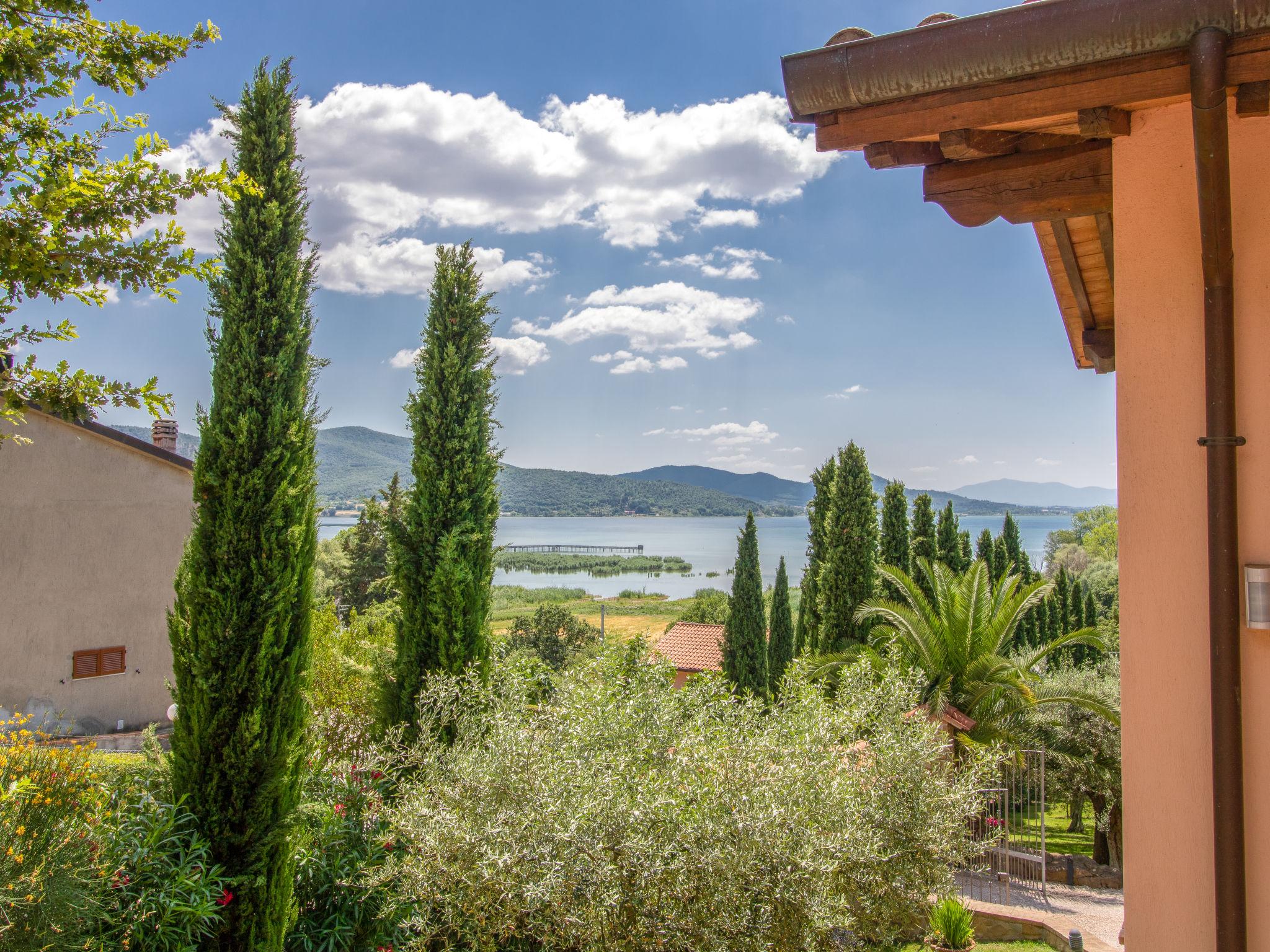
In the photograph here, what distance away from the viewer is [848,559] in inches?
632

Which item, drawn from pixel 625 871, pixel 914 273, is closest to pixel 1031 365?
pixel 914 273

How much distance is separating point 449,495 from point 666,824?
501 centimetres

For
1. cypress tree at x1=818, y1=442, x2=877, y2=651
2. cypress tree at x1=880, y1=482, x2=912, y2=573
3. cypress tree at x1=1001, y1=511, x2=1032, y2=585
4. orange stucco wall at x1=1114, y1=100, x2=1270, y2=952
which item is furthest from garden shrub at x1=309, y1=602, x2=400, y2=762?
cypress tree at x1=1001, y1=511, x2=1032, y2=585

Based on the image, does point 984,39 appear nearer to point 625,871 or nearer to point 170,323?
point 625,871

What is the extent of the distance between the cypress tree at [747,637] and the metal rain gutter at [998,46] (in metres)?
18.1

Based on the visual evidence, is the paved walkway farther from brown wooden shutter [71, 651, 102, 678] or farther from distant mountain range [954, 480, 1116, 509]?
distant mountain range [954, 480, 1116, 509]

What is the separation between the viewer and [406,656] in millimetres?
7980

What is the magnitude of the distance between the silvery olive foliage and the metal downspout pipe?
2289mm

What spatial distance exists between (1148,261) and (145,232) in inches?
163

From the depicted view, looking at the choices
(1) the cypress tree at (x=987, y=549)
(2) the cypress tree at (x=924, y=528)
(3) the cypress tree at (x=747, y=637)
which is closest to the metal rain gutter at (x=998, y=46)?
(3) the cypress tree at (x=747, y=637)

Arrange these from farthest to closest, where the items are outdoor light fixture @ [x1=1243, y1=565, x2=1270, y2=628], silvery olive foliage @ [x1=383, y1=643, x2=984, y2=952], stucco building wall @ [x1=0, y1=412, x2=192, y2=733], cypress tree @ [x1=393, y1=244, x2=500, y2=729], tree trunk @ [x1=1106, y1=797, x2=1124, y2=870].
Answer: tree trunk @ [x1=1106, y1=797, x2=1124, y2=870] < stucco building wall @ [x1=0, y1=412, x2=192, y2=733] < cypress tree @ [x1=393, y1=244, x2=500, y2=729] < silvery olive foliage @ [x1=383, y1=643, x2=984, y2=952] < outdoor light fixture @ [x1=1243, y1=565, x2=1270, y2=628]

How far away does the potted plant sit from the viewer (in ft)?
20.9

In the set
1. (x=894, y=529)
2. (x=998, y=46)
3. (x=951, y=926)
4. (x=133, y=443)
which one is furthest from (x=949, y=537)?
(x=998, y=46)

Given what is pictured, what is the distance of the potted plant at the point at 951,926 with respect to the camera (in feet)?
20.9
